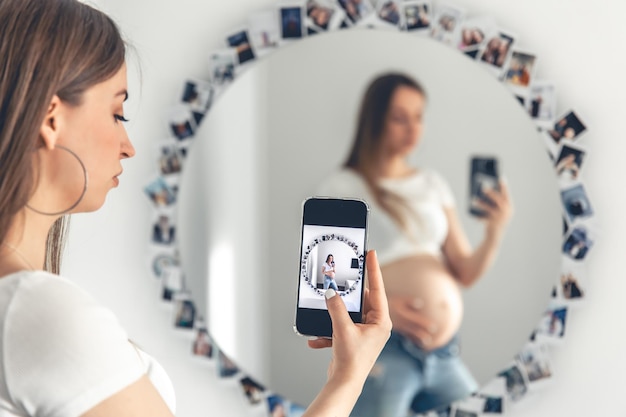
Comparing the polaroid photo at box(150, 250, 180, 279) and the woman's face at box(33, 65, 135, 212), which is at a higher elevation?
the woman's face at box(33, 65, 135, 212)

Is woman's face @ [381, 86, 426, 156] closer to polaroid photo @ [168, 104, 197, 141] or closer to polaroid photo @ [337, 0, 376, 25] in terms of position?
polaroid photo @ [337, 0, 376, 25]

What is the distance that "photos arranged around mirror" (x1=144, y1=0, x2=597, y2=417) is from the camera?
1.50 meters

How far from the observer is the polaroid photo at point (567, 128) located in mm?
1499

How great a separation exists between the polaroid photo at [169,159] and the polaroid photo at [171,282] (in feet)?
0.64

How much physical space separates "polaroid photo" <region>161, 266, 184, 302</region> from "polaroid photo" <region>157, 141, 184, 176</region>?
196mm

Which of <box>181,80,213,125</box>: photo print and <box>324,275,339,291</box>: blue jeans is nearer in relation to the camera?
<box>324,275,339,291</box>: blue jeans


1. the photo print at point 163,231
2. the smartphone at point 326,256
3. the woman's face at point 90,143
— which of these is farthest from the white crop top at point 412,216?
the woman's face at point 90,143

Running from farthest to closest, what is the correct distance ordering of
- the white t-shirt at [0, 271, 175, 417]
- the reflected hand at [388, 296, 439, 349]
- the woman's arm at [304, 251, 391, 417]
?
1. the reflected hand at [388, 296, 439, 349]
2. the woman's arm at [304, 251, 391, 417]
3. the white t-shirt at [0, 271, 175, 417]

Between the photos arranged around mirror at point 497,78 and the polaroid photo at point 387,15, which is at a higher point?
the polaroid photo at point 387,15

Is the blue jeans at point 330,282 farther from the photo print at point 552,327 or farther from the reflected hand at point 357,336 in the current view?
the photo print at point 552,327

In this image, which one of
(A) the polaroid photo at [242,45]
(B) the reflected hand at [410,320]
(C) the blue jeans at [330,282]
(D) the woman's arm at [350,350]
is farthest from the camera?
(A) the polaroid photo at [242,45]

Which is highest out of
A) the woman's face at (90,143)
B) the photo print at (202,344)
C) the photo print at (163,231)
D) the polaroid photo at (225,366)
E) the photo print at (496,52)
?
the photo print at (496,52)

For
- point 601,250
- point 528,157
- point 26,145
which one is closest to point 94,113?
point 26,145

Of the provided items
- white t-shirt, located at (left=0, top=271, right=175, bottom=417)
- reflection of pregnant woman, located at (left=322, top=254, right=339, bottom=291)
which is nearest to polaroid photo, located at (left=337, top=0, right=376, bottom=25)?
reflection of pregnant woman, located at (left=322, top=254, right=339, bottom=291)
